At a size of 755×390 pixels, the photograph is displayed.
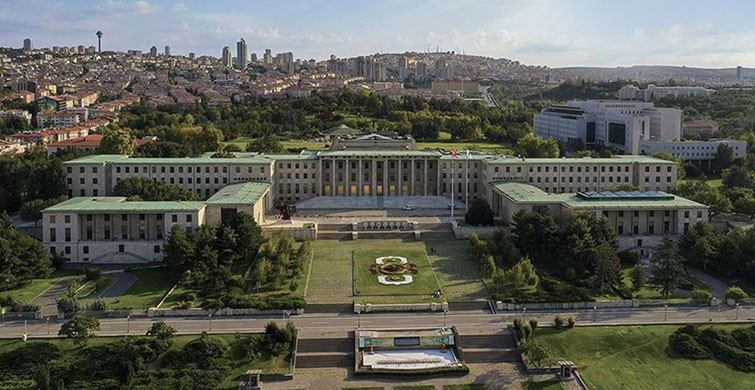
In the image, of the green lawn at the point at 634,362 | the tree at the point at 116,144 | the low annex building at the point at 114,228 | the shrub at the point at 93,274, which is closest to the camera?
the green lawn at the point at 634,362

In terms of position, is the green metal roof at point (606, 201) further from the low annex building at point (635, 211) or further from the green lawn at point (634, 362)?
the green lawn at point (634, 362)

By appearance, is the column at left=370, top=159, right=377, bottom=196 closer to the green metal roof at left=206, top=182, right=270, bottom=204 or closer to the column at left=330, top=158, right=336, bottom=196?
the column at left=330, top=158, right=336, bottom=196

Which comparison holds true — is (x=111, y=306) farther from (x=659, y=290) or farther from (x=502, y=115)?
(x=502, y=115)

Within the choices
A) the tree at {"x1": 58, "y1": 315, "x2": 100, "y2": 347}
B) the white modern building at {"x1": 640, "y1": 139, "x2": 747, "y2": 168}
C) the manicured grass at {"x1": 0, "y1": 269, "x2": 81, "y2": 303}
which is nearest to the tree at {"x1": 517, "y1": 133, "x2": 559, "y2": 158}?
the white modern building at {"x1": 640, "y1": 139, "x2": 747, "y2": 168}

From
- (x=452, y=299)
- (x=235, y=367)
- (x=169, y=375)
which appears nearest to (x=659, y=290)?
(x=452, y=299)

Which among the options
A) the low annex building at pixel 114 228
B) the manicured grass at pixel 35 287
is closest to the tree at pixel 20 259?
the manicured grass at pixel 35 287

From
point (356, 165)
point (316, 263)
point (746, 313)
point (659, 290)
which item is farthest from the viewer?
point (356, 165)

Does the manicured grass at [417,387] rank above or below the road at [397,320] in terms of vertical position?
below
